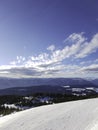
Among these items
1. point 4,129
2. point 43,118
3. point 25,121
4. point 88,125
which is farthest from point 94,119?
point 4,129

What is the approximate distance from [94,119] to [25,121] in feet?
24.5

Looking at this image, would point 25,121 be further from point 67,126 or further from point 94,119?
point 94,119

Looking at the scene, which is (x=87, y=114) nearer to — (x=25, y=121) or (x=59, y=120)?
(x=59, y=120)

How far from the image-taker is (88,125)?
18688 millimetres

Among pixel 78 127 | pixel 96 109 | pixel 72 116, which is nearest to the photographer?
pixel 78 127

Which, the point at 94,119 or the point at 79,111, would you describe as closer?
Answer: the point at 94,119

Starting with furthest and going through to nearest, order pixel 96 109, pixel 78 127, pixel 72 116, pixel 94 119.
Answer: pixel 96 109
pixel 72 116
pixel 94 119
pixel 78 127

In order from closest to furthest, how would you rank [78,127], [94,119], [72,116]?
[78,127] → [94,119] → [72,116]

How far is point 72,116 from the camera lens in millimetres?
22078

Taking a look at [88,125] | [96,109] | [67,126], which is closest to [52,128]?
[67,126]

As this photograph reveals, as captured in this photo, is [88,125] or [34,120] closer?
[88,125]

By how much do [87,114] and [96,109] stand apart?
2084mm

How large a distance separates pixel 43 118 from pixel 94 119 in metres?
5.73

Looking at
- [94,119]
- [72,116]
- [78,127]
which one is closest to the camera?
[78,127]
